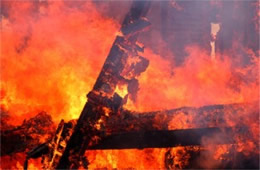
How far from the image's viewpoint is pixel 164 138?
5348mm

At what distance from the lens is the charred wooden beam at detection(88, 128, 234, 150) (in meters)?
5.04

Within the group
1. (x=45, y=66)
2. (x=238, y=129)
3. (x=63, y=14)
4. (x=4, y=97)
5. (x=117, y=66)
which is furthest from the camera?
(x=63, y=14)

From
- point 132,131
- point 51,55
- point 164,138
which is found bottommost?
point 164,138

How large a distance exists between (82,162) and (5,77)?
4.55 m

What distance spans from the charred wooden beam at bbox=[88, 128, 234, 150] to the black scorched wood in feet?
1.32

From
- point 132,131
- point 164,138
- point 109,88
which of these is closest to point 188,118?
point 164,138

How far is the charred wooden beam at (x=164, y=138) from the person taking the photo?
5.04 m

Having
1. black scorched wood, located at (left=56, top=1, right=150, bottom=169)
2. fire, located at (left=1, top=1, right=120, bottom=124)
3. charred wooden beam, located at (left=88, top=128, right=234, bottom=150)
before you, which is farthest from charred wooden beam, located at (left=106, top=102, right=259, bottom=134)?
fire, located at (left=1, top=1, right=120, bottom=124)

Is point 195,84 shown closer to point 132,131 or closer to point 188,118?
point 188,118

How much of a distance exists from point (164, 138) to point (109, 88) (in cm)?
157

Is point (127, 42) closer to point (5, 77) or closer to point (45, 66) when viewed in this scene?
point (45, 66)

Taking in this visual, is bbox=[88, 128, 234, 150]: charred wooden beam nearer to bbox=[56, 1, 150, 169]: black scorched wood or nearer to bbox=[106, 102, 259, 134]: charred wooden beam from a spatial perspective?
bbox=[106, 102, 259, 134]: charred wooden beam

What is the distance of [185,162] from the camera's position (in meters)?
5.51

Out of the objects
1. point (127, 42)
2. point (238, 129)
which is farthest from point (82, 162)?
point (238, 129)
